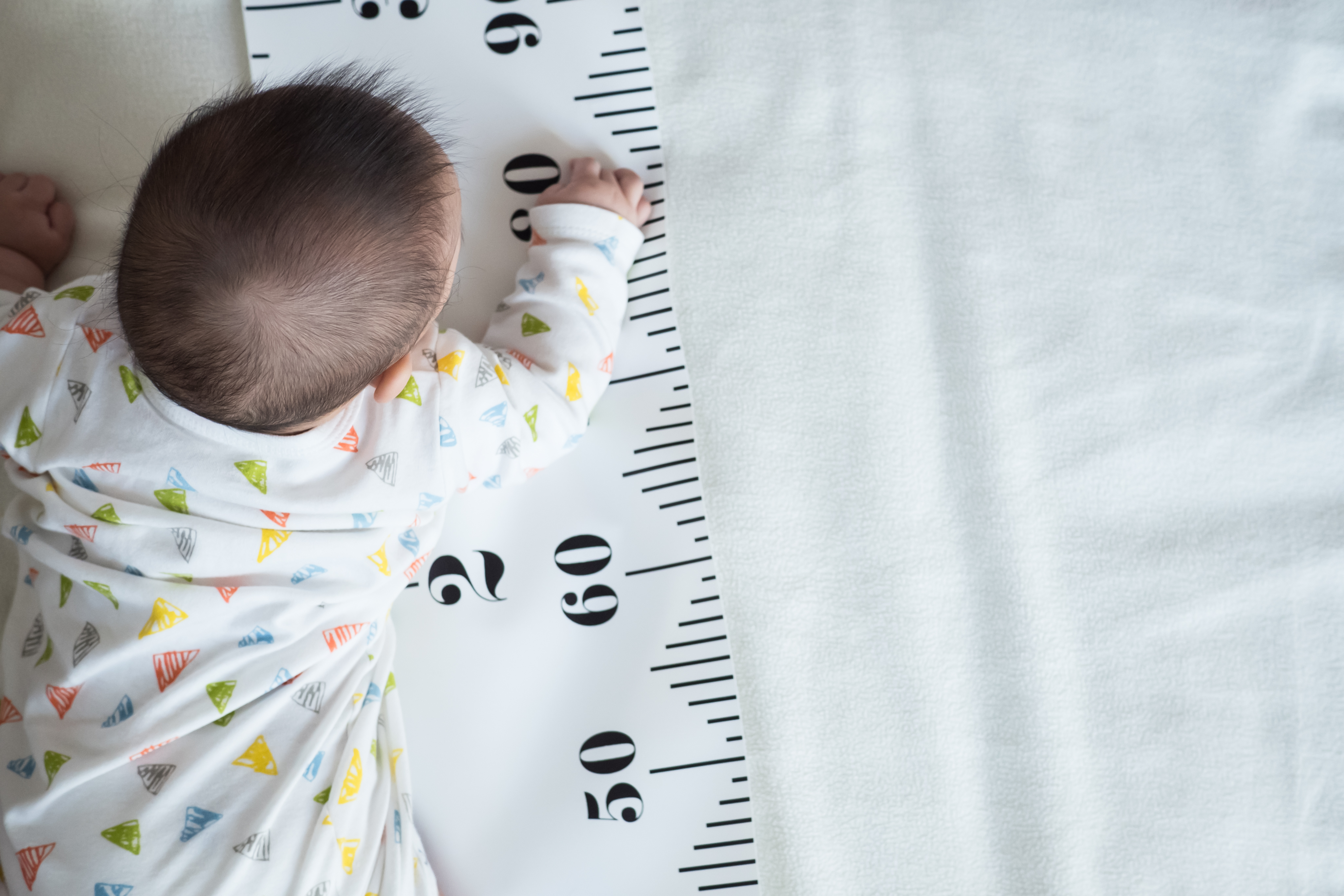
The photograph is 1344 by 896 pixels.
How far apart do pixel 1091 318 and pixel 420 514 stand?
829 mm

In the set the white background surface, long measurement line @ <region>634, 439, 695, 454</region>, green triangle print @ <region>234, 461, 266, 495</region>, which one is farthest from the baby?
the white background surface

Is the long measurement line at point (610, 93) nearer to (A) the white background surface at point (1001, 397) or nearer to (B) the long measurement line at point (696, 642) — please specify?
(A) the white background surface at point (1001, 397)

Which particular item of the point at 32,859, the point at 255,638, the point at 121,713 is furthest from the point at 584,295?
the point at 32,859

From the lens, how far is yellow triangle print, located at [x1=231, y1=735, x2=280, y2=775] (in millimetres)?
926

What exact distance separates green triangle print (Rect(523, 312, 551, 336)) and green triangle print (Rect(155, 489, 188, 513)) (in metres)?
0.39

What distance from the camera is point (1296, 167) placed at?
3.72 ft

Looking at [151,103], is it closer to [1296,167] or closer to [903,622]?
[903,622]

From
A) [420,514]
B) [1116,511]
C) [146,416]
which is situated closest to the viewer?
[146,416]

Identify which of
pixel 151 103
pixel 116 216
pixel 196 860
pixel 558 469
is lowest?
pixel 196 860

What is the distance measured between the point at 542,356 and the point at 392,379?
206mm

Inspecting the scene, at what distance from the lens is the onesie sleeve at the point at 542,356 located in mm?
985

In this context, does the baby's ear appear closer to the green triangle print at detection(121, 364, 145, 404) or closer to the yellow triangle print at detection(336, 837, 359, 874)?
the green triangle print at detection(121, 364, 145, 404)

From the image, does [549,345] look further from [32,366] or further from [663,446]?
[32,366]

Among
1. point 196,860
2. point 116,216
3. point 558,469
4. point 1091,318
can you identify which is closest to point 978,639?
point 1091,318
